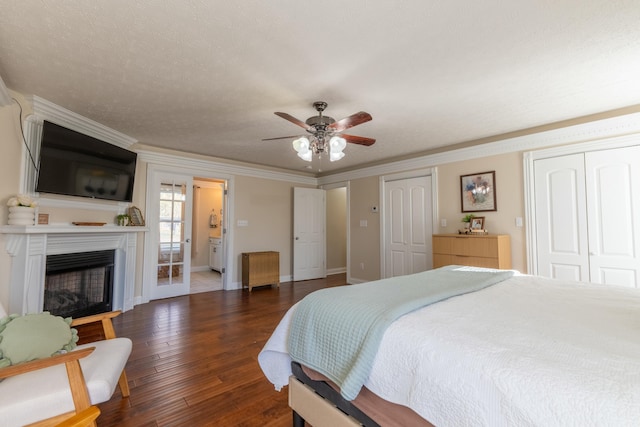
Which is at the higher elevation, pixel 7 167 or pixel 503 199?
pixel 7 167

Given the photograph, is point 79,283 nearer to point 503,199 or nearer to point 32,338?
point 32,338

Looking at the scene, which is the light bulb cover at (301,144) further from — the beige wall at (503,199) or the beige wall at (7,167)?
the beige wall at (503,199)

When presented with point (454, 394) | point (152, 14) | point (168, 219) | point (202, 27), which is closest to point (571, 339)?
point (454, 394)

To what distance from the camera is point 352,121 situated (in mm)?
2389

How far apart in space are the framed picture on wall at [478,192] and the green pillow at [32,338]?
4405 mm

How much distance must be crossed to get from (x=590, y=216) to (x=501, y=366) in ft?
11.0

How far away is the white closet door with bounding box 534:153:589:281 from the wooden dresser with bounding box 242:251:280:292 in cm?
401

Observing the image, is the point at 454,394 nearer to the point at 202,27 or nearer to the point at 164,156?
the point at 202,27

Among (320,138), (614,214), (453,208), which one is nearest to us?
(320,138)

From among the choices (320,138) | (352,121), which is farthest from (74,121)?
(352,121)

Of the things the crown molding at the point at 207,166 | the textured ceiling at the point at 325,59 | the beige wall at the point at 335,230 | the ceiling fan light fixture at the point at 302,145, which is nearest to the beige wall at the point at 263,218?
Result: the crown molding at the point at 207,166

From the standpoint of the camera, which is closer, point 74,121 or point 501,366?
point 501,366

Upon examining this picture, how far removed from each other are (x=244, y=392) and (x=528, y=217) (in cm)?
367

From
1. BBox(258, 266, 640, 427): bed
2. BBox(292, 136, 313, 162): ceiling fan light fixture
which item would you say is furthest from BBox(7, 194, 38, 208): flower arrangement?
BBox(258, 266, 640, 427): bed
